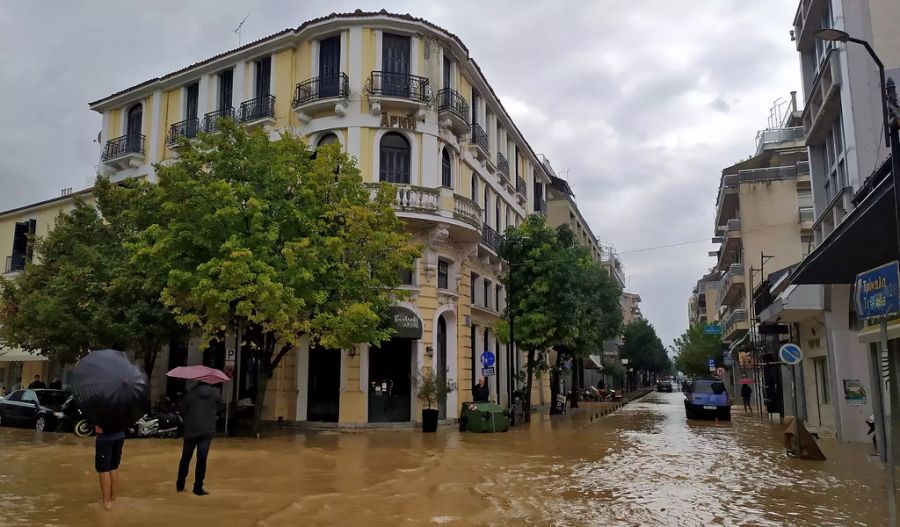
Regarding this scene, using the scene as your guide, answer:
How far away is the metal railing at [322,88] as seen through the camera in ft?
82.2

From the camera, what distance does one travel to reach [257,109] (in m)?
27.0

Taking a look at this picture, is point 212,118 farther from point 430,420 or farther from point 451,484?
point 451,484

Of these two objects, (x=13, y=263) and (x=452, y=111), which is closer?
(x=452, y=111)

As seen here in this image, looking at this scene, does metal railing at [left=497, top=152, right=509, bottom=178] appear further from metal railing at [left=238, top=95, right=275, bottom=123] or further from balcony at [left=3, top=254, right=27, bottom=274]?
→ balcony at [left=3, top=254, right=27, bottom=274]

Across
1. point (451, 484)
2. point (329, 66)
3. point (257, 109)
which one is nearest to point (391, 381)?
point (257, 109)

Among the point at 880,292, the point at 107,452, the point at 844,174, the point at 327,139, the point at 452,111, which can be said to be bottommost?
the point at 107,452

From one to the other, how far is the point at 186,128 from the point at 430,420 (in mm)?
16595

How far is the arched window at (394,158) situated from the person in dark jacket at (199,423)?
15566 millimetres

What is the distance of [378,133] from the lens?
25188mm

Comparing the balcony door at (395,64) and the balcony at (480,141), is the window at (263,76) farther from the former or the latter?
the balcony at (480,141)

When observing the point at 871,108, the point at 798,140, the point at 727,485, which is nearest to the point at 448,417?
the point at 727,485

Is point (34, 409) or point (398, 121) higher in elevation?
point (398, 121)

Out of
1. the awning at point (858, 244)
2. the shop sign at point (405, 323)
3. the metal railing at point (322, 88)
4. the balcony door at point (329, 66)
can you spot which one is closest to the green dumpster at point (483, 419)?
the shop sign at point (405, 323)

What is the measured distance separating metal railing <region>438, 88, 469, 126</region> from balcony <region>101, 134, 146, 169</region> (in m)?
14.3
